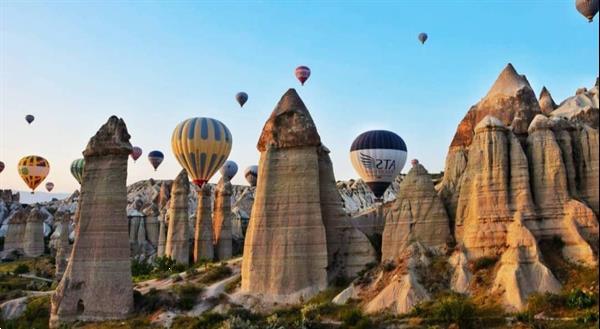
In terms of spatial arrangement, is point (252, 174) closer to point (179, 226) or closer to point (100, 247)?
point (179, 226)

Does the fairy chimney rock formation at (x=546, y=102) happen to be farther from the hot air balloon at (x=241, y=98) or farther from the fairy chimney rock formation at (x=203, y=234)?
the hot air balloon at (x=241, y=98)

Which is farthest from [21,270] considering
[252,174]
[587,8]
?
[587,8]

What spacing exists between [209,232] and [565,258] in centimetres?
3034

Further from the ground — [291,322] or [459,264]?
[459,264]

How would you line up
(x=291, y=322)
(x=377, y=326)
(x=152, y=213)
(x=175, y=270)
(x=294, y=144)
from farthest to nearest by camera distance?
(x=152, y=213)
(x=175, y=270)
(x=294, y=144)
(x=291, y=322)
(x=377, y=326)

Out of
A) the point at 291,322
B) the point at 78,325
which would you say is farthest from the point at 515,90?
the point at 78,325

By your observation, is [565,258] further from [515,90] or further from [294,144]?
[294,144]

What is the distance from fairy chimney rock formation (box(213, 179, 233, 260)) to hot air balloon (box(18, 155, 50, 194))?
41.1 m

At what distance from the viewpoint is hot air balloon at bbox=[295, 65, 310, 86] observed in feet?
200

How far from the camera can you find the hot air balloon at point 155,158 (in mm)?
92062

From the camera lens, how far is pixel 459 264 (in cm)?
2586

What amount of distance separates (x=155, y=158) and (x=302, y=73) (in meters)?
38.6

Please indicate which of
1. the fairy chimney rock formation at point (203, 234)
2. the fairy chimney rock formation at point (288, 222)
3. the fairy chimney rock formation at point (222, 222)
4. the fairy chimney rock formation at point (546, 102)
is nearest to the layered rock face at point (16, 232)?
the fairy chimney rock formation at point (222, 222)

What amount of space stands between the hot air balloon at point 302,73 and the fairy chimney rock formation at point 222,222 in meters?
15.4
